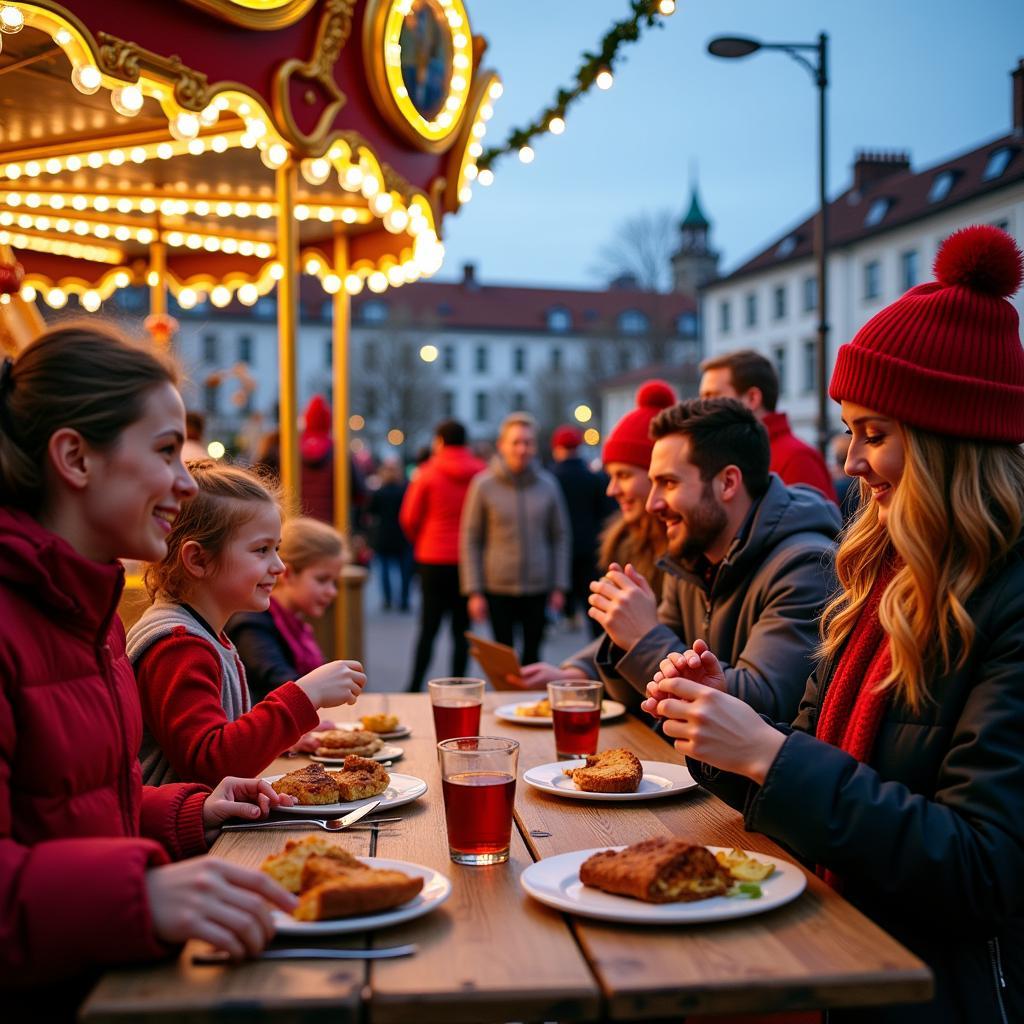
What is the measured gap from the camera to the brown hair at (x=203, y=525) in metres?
3.08

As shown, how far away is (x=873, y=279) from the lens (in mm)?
42469

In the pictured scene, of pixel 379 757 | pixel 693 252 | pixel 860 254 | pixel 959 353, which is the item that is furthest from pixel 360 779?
pixel 693 252

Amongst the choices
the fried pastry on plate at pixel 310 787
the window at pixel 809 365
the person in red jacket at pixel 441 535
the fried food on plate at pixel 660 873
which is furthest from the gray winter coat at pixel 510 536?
the window at pixel 809 365

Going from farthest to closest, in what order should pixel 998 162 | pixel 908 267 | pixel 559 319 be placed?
pixel 559 319 < pixel 908 267 < pixel 998 162

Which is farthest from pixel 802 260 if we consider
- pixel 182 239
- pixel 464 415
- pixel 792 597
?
pixel 792 597

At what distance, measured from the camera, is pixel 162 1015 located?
1.55 m

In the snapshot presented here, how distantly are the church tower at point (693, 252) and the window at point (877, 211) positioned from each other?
3297 centimetres

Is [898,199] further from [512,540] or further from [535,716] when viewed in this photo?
[535,716]

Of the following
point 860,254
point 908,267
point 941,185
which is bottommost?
point 908,267

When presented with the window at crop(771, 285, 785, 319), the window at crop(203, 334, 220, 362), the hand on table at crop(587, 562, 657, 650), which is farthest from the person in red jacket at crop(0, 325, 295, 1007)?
the window at crop(203, 334, 220, 362)

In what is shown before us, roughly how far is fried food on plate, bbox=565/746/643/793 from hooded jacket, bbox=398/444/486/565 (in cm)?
695

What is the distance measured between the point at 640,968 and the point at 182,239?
309 inches

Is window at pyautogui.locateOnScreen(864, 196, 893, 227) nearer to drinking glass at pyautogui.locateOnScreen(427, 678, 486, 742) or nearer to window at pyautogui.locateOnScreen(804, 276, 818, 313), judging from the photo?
window at pyautogui.locateOnScreen(804, 276, 818, 313)

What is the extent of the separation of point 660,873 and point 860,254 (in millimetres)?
43993
